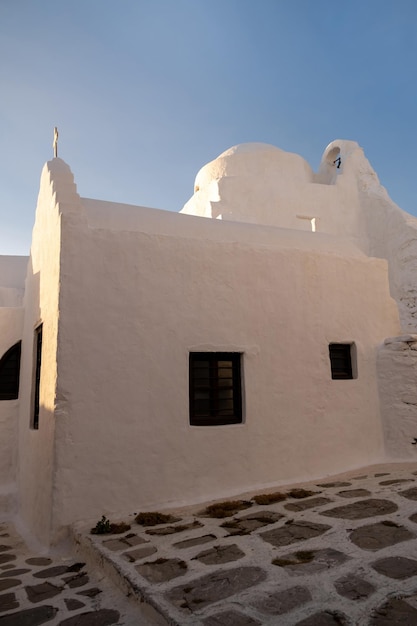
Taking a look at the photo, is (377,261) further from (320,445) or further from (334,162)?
(334,162)

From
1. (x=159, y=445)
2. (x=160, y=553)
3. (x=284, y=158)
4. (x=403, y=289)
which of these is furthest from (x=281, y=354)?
(x=284, y=158)

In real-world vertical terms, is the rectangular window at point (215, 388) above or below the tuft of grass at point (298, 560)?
above

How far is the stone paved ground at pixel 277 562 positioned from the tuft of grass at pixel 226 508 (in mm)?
40

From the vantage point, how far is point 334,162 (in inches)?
580

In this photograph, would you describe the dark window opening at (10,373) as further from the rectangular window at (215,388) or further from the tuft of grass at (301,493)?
the tuft of grass at (301,493)

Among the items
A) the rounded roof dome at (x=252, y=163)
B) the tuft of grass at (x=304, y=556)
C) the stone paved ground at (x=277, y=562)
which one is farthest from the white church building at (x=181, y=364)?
the rounded roof dome at (x=252, y=163)

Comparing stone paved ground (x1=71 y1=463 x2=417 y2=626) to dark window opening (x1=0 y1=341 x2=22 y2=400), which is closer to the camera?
stone paved ground (x1=71 y1=463 x2=417 y2=626)

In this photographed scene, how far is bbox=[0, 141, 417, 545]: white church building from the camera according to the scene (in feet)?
14.1

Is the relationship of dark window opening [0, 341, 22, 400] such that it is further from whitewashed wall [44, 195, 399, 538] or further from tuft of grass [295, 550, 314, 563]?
tuft of grass [295, 550, 314, 563]

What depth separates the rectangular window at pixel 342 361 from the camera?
5.92 meters

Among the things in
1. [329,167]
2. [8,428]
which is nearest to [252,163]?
[329,167]

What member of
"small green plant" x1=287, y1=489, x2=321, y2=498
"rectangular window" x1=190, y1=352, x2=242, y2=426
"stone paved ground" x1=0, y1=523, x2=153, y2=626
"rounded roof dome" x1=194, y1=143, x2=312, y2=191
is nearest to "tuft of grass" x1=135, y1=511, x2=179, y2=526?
"stone paved ground" x1=0, y1=523, x2=153, y2=626

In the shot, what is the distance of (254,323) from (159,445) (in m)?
1.79

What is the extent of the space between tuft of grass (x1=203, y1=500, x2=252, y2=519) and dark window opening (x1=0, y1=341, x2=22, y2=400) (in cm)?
372
